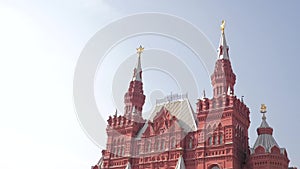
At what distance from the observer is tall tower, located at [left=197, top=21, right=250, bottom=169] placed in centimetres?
4294

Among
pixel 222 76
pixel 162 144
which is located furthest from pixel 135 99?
pixel 222 76

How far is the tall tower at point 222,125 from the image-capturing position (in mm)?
42938

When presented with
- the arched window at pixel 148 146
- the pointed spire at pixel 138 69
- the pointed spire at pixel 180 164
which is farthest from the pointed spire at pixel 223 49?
the pointed spire at pixel 180 164

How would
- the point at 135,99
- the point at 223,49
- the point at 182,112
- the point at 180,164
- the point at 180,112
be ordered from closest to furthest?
1. the point at 180,164
2. the point at 223,49
3. the point at 182,112
4. the point at 180,112
5. the point at 135,99

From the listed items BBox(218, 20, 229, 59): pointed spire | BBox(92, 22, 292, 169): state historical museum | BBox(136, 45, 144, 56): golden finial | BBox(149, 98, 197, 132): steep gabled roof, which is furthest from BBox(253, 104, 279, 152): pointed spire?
BBox(136, 45, 144, 56): golden finial

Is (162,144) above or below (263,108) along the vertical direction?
below

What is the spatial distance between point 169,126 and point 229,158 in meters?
9.37

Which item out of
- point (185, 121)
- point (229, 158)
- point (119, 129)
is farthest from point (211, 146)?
point (119, 129)

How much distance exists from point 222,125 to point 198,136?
10.6ft

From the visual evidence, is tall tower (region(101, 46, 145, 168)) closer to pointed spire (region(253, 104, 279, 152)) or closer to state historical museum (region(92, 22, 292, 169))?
state historical museum (region(92, 22, 292, 169))

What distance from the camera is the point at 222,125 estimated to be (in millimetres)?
44406

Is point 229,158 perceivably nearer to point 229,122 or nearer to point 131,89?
point 229,122

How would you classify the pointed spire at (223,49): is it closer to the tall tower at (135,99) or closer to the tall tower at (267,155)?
the tall tower at (267,155)

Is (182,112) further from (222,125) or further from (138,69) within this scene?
(138,69)
